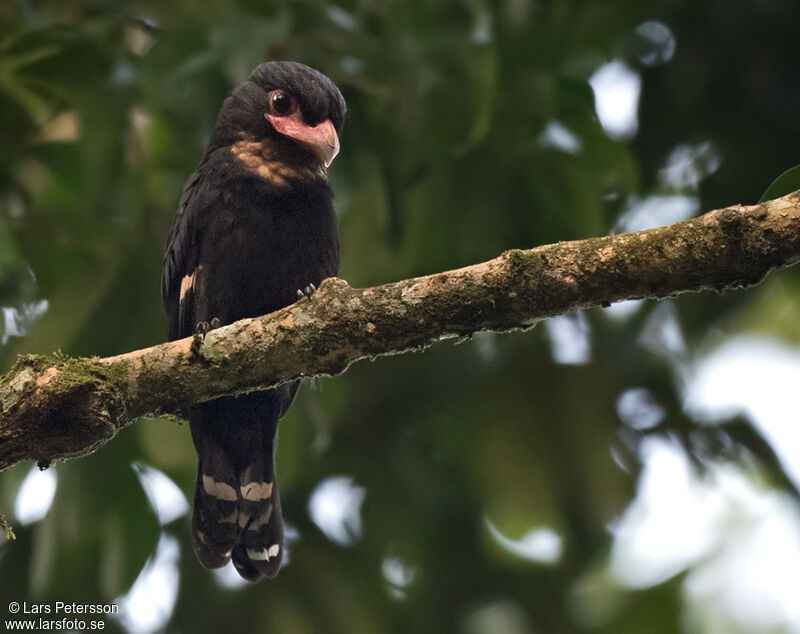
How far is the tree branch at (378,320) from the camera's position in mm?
Answer: 2246

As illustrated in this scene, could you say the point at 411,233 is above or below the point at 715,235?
below

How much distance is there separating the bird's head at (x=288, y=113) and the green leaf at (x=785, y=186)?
5.50ft

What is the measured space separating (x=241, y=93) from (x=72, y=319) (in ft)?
3.47

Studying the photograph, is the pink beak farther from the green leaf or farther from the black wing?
the green leaf

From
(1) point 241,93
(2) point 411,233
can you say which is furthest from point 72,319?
(2) point 411,233

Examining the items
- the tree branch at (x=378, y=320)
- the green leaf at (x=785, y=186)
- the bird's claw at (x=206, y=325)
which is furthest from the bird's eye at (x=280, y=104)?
the green leaf at (x=785, y=186)

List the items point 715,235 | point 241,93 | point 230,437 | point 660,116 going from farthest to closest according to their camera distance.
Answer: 1. point 660,116
2. point 241,93
3. point 230,437
4. point 715,235

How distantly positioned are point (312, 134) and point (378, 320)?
1.32 m

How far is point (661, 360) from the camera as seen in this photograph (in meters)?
4.65

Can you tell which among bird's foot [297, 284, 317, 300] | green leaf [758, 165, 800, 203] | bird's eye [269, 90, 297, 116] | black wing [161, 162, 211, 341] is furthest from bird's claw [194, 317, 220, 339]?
green leaf [758, 165, 800, 203]

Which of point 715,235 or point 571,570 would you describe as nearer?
point 715,235

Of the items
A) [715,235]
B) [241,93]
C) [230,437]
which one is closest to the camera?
[715,235]

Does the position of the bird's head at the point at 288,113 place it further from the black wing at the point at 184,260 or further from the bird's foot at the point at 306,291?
the bird's foot at the point at 306,291

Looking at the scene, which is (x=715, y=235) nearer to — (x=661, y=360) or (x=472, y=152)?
(x=472, y=152)
